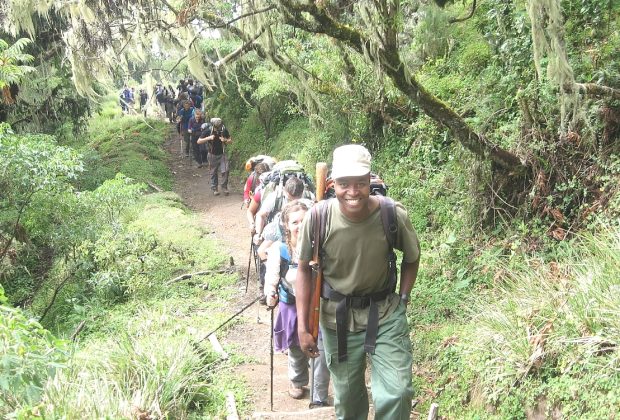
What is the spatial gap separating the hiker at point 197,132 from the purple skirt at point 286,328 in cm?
1202

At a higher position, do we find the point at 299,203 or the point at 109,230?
the point at 299,203

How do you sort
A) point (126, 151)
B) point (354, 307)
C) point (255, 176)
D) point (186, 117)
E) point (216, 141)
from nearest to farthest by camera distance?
point (354, 307) < point (255, 176) < point (216, 141) < point (186, 117) < point (126, 151)

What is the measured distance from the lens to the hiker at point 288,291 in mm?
4699

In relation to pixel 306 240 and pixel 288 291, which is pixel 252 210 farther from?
pixel 306 240

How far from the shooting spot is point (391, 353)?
3459 mm

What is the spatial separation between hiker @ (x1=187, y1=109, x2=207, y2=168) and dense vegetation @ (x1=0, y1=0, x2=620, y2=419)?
3.91m

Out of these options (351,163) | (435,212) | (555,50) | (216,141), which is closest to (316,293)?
(351,163)

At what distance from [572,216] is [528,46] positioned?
2.21 meters

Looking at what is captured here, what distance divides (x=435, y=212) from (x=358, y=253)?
4.90 metres

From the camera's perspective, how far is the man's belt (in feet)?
11.6

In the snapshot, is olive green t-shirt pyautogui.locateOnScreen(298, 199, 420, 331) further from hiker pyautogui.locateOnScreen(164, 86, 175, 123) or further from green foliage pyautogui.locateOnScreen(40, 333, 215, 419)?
hiker pyautogui.locateOnScreen(164, 86, 175, 123)

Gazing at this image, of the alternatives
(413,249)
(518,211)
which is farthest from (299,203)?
(518,211)

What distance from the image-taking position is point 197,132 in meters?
16.9

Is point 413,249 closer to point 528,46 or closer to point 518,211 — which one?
point 518,211
